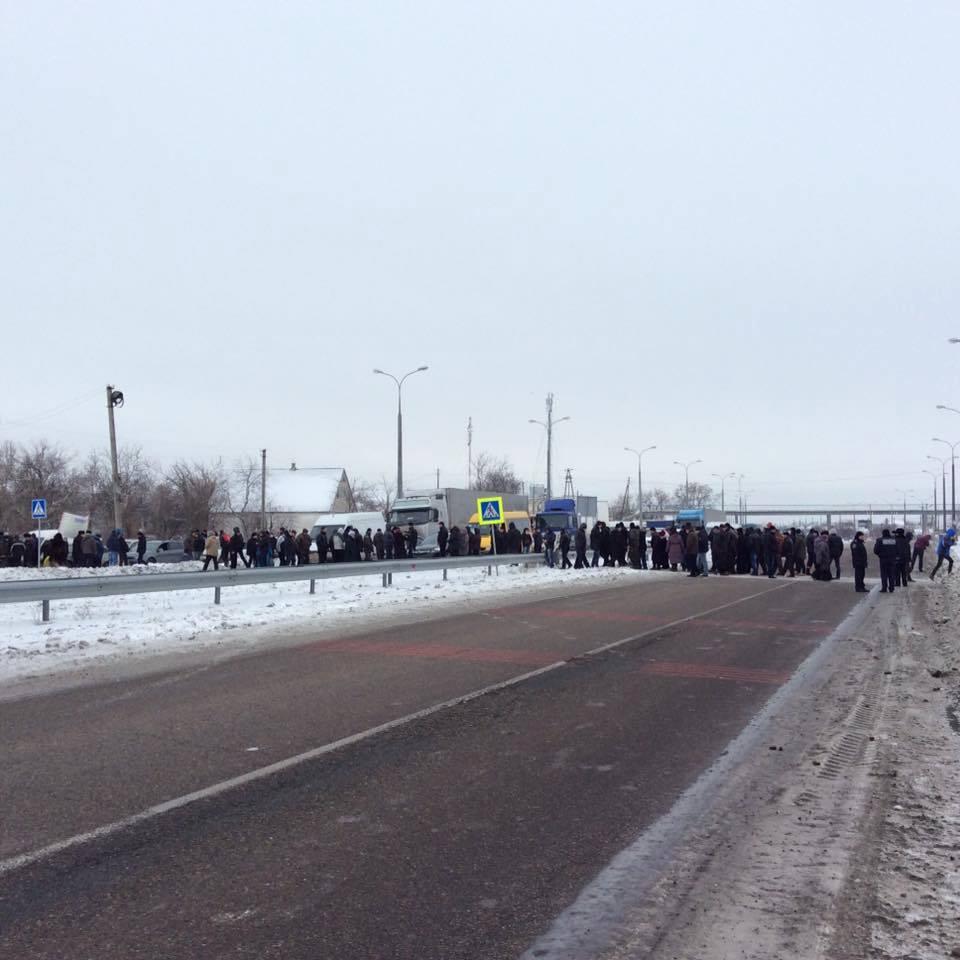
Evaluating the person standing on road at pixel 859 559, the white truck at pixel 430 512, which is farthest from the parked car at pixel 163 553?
the person standing on road at pixel 859 559

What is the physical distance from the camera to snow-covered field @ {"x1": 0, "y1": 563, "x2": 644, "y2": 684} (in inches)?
469

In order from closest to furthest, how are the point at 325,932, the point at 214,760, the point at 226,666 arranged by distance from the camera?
the point at 325,932 < the point at 214,760 < the point at 226,666

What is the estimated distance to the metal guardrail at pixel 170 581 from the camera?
1425cm

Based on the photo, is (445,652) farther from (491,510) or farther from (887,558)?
(491,510)

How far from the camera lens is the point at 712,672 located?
10.8 m

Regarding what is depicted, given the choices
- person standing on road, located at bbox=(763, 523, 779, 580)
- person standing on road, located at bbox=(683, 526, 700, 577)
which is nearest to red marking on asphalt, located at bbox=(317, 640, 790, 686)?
person standing on road, located at bbox=(683, 526, 700, 577)

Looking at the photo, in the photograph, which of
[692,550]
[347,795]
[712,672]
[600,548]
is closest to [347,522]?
[600,548]

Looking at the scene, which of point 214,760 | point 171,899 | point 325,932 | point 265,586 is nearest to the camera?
point 325,932

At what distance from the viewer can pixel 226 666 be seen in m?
11.0

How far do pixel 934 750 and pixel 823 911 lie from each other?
3.40 metres

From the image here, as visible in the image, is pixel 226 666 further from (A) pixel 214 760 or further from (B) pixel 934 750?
(B) pixel 934 750

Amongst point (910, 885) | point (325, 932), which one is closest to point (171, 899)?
point (325, 932)

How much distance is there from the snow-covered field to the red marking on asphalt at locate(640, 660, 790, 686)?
19.1 ft

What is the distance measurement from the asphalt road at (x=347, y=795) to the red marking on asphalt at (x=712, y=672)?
0.23ft
